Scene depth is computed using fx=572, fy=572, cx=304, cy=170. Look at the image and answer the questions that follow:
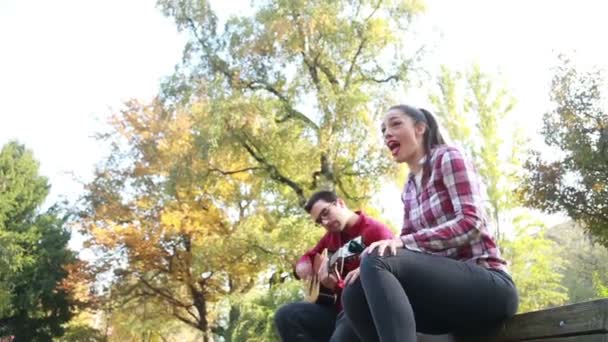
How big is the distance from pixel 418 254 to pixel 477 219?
0.54ft

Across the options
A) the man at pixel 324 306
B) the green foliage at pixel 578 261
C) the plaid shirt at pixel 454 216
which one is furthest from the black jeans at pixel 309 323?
the green foliage at pixel 578 261

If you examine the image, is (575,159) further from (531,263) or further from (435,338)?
(435,338)

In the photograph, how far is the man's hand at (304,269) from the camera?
237cm

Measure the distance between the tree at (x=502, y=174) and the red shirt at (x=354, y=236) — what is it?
32.8 feet

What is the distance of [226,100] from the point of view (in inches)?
395

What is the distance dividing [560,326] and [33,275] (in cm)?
1893

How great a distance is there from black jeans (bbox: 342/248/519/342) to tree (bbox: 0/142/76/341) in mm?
16613

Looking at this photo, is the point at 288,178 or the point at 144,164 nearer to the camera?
the point at 288,178

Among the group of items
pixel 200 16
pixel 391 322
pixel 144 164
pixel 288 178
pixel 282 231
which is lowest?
pixel 391 322

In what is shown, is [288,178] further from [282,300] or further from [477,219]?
[477,219]

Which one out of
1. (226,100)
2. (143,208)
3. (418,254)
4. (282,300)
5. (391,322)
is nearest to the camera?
(391,322)

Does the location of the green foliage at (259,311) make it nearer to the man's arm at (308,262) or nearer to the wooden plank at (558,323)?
the man's arm at (308,262)

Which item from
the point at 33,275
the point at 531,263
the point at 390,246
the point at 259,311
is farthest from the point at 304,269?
the point at 33,275

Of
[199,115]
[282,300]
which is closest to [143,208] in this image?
[199,115]
